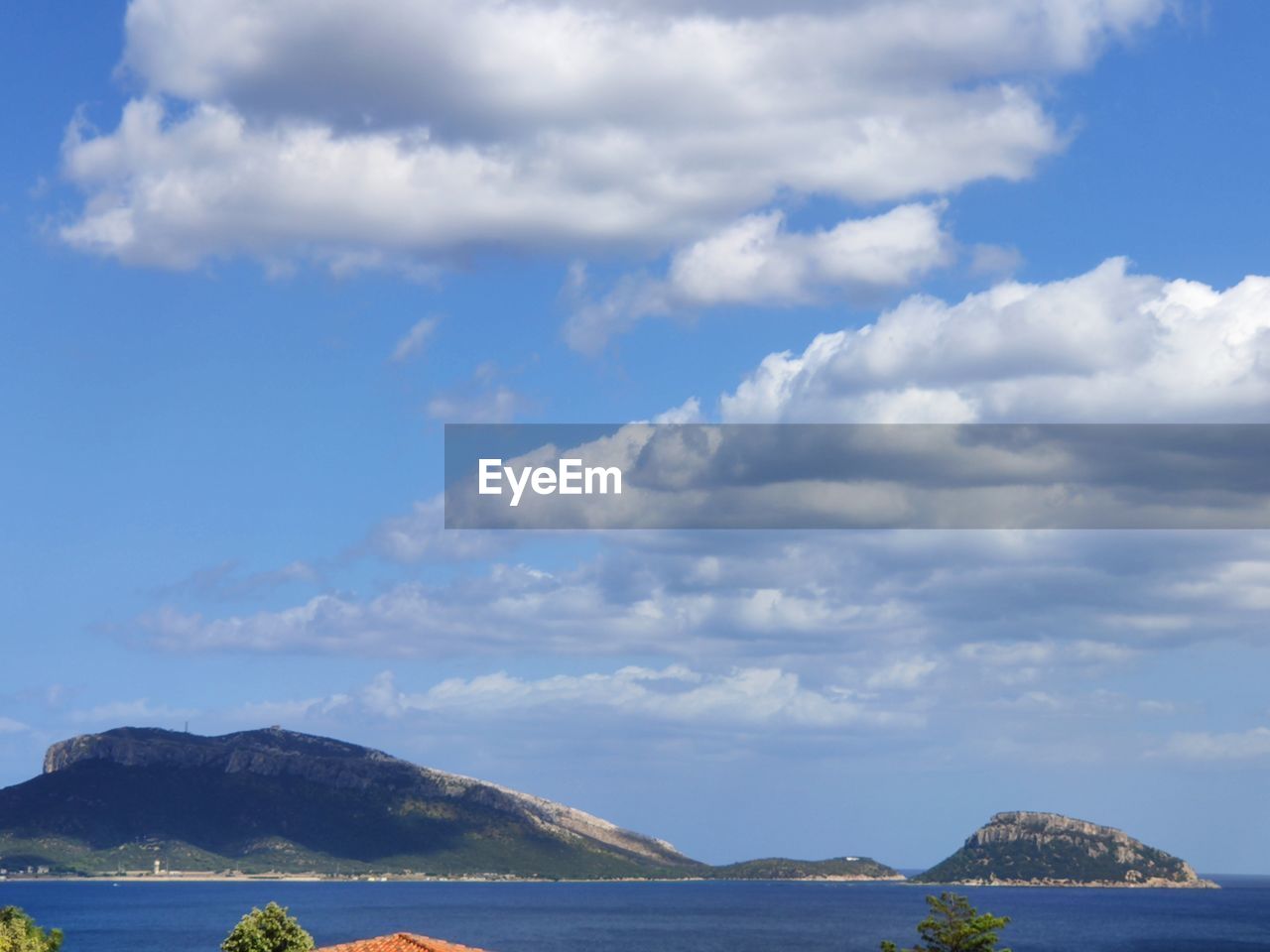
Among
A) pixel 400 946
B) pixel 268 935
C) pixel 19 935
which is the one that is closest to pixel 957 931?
pixel 400 946

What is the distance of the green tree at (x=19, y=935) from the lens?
82688mm

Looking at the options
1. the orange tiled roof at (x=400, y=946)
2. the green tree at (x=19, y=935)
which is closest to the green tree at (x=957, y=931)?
the orange tiled roof at (x=400, y=946)

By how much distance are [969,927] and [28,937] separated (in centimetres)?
5035

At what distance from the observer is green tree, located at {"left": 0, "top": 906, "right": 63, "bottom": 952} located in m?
82.7

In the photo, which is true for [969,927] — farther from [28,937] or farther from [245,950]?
[28,937]

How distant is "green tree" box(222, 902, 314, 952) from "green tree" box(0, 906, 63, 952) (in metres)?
12.6

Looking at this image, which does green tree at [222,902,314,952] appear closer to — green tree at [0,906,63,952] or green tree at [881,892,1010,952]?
green tree at [0,906,63,952]

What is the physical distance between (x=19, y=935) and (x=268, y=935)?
16.9 metres

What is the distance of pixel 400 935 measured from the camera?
82.4 metres

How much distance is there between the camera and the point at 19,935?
84375mm

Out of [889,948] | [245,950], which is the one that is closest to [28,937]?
[245,950]

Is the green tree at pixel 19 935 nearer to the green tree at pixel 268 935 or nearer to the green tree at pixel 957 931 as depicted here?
the green tree at pixel 268 935

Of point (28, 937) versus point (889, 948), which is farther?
point (28, 937)

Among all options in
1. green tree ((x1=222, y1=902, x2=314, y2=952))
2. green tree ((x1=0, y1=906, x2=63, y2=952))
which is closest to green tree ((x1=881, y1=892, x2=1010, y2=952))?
green tree ((x1=222, y1=902, x2=314, y2=952))
